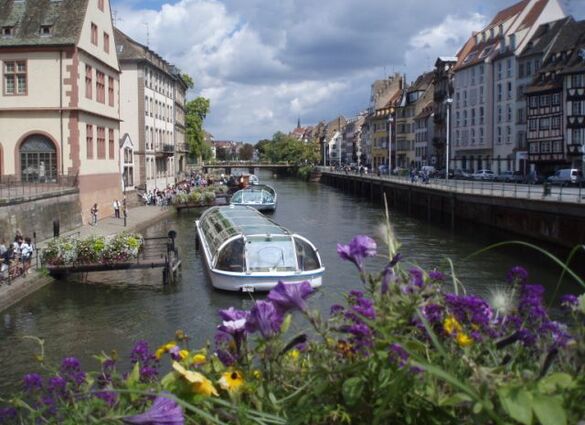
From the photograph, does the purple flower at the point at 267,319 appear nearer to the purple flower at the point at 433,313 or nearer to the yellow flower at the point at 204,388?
the yellow flower at the point at 204,388

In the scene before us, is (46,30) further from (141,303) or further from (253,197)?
(253,197)

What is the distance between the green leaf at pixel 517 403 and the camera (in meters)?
2.04

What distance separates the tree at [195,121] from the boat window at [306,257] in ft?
253

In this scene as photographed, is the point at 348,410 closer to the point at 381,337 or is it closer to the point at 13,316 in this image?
the point at 381,337

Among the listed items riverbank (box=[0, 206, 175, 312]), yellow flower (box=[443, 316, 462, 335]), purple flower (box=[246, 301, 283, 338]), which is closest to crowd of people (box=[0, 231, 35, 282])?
riverbank (box=[0, 206, 175, 312])

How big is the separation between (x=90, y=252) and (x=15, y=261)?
Answer: 2103mm

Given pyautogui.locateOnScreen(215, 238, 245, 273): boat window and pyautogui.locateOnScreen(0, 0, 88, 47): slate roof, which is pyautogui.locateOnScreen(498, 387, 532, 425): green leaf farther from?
pyautogui.locateOnScreen(0, 0, 88, 47): slate roof

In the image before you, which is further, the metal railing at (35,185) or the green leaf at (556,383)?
the metal railing at (35,185)

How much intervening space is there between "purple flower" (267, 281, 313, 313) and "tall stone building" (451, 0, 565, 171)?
228 ft

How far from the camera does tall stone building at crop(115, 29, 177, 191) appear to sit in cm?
6303

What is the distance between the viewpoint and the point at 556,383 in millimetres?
2291

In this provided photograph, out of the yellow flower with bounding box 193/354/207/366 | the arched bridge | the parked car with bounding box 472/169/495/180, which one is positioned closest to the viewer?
the yellow flower with bounding box 193/354/207/366

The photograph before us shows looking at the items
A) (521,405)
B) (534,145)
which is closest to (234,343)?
(521,405)

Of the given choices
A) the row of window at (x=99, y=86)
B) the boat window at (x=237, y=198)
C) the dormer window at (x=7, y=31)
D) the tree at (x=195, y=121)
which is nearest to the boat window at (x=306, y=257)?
the row of window at (x=99, y=86)
